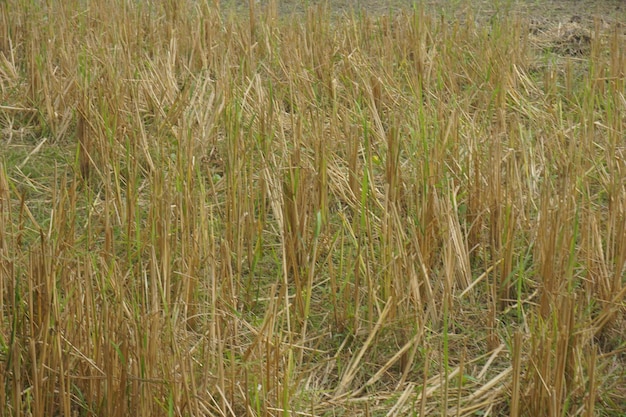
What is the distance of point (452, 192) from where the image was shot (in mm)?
2617

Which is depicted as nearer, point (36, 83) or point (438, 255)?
point (438, 255)

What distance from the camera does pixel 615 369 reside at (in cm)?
208

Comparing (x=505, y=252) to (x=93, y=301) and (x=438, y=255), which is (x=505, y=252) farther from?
(x=93, y=301)

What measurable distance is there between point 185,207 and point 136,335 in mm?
696

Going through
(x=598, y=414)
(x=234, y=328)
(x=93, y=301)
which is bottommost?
(x=598, y=414)

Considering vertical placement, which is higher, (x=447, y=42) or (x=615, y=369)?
(x=447, y=42)

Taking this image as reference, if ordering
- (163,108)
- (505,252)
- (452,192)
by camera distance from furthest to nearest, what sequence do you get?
(163,108), (452,192), (505,252)

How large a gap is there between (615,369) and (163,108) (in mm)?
1888

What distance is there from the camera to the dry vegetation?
181 cm

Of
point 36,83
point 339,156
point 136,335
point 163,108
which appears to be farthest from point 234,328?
point 36,83

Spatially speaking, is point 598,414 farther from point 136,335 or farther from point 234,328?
point 136,335

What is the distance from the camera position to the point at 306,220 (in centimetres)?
250

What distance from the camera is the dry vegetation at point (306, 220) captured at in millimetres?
1809

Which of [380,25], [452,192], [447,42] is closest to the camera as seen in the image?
[452,192]
